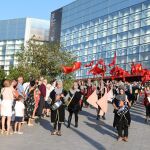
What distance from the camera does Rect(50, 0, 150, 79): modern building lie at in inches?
3174

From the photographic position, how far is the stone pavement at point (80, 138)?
11766 mm

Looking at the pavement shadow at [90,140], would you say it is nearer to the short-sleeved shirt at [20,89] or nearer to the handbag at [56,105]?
the handbag at [56,105]

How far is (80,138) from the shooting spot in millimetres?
13523

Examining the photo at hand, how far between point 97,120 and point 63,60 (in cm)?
2840

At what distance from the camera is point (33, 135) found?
13.7 metres

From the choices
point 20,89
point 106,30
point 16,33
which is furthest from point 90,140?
point 16,33

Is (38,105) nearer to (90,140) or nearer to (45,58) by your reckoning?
(90,140)

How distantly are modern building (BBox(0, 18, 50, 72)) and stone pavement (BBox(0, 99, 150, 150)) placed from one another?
122243 mm

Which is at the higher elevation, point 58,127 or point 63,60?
point 63,60

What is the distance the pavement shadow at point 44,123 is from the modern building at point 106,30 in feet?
197

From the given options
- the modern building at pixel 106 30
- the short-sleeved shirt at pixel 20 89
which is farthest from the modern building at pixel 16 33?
the short-sleeved shirt at pixel 20 89

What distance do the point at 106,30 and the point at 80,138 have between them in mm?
79350

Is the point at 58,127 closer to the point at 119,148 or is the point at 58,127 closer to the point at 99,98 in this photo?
the point at 119,148

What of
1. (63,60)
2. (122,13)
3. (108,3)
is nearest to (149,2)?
(122,13)
